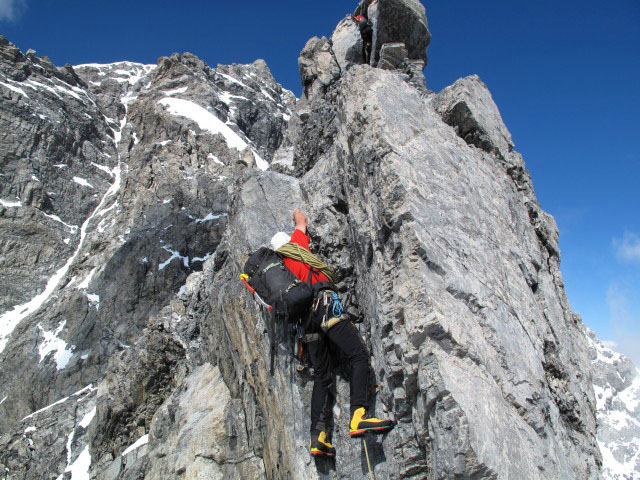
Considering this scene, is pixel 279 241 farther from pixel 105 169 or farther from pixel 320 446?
pixel 105 169

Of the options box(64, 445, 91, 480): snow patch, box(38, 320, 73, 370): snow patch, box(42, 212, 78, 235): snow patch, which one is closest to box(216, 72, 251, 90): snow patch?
box(42, 212, 78, 235): snow patch

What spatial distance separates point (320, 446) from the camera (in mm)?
5645

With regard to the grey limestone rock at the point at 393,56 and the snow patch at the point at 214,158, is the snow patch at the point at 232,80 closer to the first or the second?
the snow patch at the point at 214,158

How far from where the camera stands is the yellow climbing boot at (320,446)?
563 cm

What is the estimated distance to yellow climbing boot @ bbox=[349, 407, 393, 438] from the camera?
202 inches

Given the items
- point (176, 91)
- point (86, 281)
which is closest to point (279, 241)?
point (86, 281)

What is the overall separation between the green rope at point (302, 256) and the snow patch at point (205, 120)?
56.8 metres

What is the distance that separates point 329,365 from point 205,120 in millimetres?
67797

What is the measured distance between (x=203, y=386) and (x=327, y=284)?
6129 mm

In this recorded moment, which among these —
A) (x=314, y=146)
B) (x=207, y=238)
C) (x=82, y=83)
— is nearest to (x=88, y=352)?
(x=207, y=238)

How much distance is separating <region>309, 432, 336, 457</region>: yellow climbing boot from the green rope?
2.51 metres

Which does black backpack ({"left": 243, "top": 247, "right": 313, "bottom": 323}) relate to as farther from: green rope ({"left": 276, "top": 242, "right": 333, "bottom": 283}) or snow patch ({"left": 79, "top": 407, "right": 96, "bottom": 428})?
snow patch ({"left": 79, "top": 407, "right": 96, "bottom": 428})

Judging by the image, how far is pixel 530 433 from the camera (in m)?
4.50

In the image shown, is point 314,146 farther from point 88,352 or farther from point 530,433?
point 88,352
